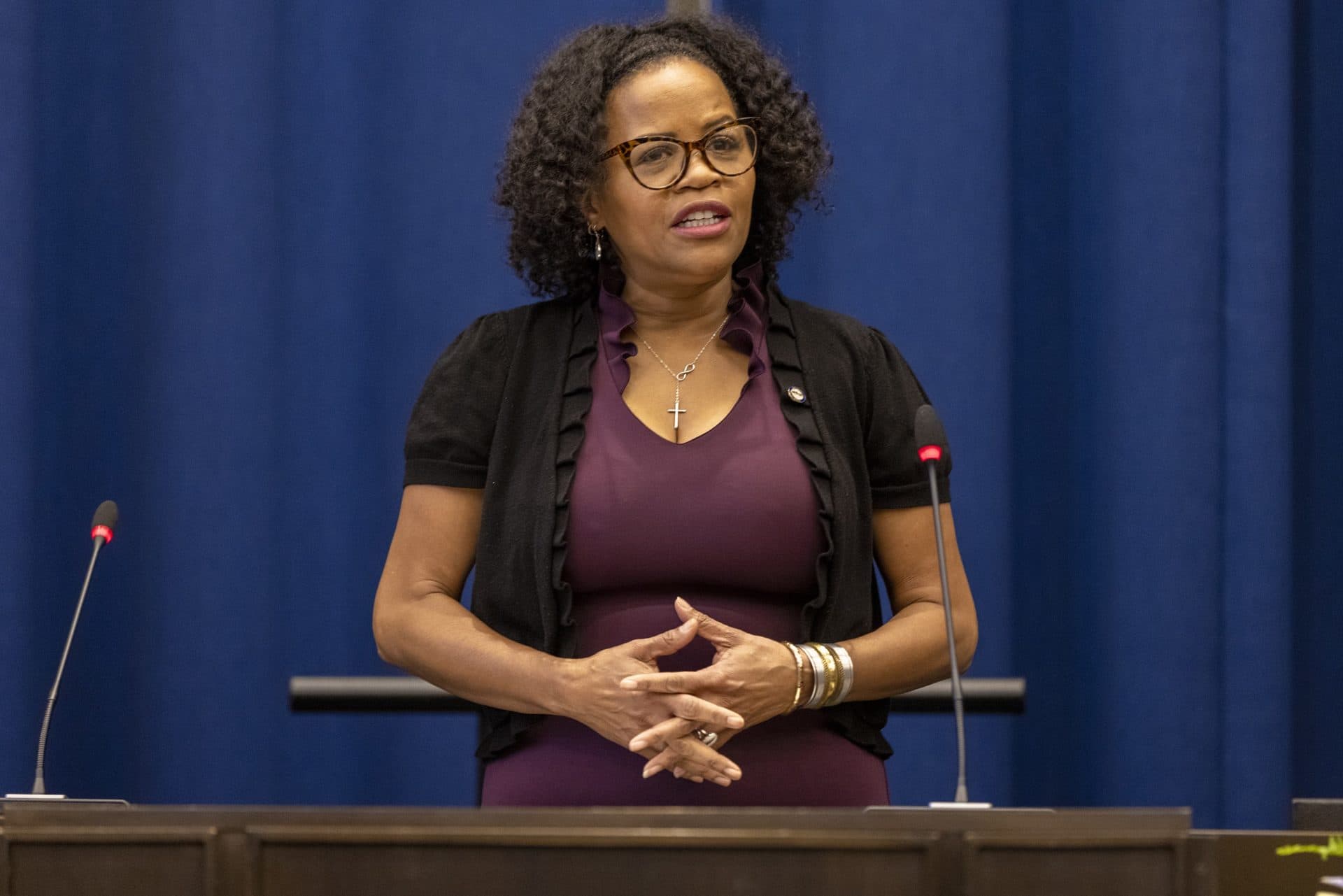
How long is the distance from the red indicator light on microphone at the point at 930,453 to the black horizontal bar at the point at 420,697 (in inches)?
16.7

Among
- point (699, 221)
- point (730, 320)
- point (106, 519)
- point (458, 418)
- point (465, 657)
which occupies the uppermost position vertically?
point (699, 221)

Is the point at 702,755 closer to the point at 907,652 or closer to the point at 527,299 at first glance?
the point at 907,652

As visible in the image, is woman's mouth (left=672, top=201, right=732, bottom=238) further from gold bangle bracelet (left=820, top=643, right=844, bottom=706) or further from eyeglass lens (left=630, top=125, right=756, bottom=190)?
gold bangle bracelet (left=820, top=643, right=844, bottom=706)

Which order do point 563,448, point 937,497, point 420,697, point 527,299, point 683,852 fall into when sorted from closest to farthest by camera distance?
point 683,852, point 937,497, point 563,448, point 420,697, point 527,299

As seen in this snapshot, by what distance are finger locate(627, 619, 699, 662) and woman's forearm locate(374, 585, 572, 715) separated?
0.27 ft

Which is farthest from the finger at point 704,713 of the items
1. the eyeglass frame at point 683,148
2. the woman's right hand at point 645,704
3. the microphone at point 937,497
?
the eyeglass frame at point 683,148

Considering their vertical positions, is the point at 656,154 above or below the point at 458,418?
above

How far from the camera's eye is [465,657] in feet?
5.52

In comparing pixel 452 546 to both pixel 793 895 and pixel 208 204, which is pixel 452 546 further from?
pixel 208 204

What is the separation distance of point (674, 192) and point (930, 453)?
430 mm

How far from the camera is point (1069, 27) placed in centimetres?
270

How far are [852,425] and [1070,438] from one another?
1.00 m

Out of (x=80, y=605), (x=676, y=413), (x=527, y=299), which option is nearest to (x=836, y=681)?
(x=676, y=413)

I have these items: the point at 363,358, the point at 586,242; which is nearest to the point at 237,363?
the point at 363,358
